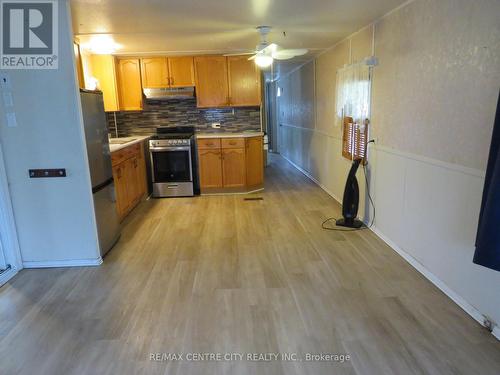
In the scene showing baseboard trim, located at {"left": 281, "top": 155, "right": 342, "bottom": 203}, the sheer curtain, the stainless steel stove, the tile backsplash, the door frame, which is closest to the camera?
the door frame

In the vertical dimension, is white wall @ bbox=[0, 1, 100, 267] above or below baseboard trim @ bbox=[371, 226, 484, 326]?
above

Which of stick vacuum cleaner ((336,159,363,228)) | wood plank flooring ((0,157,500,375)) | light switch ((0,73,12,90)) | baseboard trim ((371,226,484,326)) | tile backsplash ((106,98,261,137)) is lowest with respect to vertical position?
wood plank flooring ((0,157,500,375))

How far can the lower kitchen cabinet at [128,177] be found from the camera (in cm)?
428

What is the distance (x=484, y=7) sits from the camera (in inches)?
83.7

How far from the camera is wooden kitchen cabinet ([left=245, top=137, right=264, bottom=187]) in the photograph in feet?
18.6

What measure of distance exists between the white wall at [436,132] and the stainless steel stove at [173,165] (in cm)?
267

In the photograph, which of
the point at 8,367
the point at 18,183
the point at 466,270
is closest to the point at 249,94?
the point at 18,183

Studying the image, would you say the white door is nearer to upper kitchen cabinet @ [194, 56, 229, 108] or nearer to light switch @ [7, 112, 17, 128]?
light switch @ [7, 112, 17, 128]

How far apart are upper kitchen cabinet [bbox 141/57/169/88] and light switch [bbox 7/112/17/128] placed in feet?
9.69

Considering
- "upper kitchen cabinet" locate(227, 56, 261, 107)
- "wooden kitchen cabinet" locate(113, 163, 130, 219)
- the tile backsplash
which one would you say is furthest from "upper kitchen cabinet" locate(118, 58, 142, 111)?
"wooden kitchen cabinet" locate(113, 163, 130, 219)

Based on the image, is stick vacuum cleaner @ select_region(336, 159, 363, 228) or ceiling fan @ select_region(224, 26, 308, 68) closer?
ceiling fan @ select_region(224, 26, 308, 68)

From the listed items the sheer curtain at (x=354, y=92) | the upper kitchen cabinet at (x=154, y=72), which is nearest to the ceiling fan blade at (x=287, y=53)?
the sheer curtain at (x=354, y=92)

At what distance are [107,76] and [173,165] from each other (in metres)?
1.68

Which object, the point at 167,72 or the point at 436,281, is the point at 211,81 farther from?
the point at 436,281
